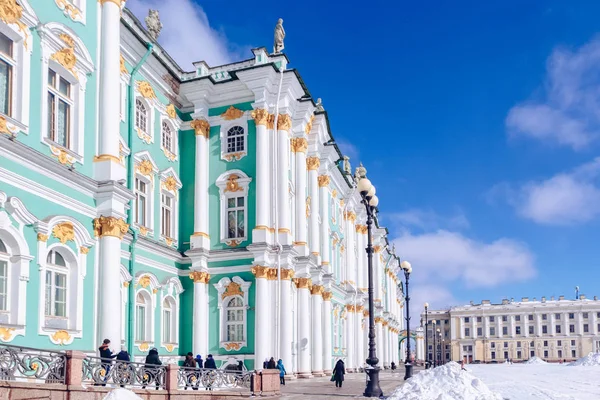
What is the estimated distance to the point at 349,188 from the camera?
49.0 meters

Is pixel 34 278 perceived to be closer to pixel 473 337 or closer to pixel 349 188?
Answer: pixel 349 188

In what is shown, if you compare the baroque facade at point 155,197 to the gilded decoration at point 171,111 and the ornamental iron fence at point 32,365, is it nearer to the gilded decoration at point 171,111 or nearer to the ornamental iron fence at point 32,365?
the gilded decoration at point 171,111

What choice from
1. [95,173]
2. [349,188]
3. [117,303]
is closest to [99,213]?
[95,173]

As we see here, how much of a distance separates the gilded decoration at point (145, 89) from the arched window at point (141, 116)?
340 mm

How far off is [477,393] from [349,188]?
3092 centimetres

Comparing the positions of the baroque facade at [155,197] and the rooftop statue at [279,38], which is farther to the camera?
the rooftop statue at [279,38]

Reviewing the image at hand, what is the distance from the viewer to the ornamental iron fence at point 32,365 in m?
12.6

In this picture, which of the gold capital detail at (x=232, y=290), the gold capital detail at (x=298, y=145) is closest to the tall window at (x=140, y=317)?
the gold capital detail at (x=232, y=290)

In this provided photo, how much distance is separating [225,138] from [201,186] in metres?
2.45

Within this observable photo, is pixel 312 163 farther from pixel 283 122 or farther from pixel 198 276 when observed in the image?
pixel 198 276

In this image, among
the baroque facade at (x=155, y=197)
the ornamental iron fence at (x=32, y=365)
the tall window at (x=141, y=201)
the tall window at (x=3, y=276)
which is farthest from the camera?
the tall window at (x=141, y=201)

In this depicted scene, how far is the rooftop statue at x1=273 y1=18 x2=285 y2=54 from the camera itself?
32250mm

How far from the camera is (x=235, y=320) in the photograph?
2972 centimetres

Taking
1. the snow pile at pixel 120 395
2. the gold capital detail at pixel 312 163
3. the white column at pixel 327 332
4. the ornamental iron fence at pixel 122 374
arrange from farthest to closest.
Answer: the white column at pixel 327 332 < the gold capital detail at pixel 312 163 < the ornamental iron fence at pixel 122 374 < the snow pile at pixel 120 395
